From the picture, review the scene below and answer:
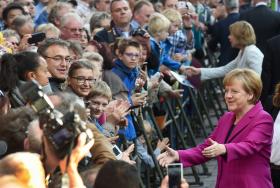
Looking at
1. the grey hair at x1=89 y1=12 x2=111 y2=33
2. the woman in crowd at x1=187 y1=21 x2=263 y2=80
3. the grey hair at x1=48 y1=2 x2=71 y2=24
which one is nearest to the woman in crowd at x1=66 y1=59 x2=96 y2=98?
the grey hair at x1=48 y1=2 x2=71 y2=24

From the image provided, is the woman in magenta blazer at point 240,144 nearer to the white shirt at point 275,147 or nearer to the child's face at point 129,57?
the white shirt at point 275,147

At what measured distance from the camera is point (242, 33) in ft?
45.2

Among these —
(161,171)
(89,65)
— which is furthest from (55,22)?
(89,65)

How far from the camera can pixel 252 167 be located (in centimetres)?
859

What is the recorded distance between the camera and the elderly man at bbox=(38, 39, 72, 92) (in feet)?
31.5

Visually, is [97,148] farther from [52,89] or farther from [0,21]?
[0,21]

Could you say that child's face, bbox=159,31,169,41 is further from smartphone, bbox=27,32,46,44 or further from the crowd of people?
smartphone, bbox=27,32,46,44

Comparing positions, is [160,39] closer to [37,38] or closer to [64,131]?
[37,38]

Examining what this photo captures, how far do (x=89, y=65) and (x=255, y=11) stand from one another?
6.62m

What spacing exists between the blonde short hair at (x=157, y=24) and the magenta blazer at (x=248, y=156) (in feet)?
19.1

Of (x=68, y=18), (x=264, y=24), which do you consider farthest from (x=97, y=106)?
(x=264, y=24)

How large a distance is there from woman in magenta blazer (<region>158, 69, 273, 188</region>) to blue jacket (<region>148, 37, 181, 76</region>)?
14.9ft

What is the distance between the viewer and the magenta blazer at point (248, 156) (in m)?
8.52

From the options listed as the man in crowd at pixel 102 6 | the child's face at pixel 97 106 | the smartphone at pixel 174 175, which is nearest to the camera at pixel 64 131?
the smartphone at pixel 174 175
